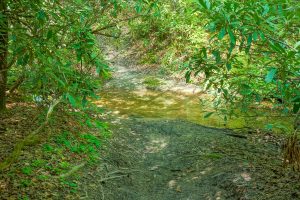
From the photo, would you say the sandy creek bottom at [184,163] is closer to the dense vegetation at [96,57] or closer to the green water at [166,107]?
the green water at [166,107]

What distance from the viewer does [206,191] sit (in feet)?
18.8

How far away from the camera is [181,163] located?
7.00 m

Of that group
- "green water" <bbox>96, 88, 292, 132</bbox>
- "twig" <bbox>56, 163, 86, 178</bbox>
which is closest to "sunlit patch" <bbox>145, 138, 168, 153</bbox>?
"green water" <bbox>96, 88, 292, 132</bbox>

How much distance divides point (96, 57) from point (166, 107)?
7920 millimetres

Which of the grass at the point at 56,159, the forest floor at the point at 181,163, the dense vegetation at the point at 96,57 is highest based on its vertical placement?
the dense vegetation at the point at 96,57

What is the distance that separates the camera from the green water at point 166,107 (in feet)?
30.7

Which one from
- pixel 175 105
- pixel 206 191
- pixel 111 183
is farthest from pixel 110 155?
pixel 175 105

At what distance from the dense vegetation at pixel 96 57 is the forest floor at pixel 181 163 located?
0.61m

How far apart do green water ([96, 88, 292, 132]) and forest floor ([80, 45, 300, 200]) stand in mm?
115

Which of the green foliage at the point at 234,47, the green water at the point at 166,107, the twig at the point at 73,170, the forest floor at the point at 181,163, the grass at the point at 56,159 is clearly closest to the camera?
the green foliage at the point at 234,47

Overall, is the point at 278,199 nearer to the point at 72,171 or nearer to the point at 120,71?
the point at 72,171

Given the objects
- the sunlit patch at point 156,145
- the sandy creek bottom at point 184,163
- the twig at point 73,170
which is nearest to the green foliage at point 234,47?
the sandy creek bottom at point 184,163

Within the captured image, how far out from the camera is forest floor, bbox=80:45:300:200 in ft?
18.2

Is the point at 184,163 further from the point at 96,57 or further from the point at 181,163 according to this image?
the point at 96,57
